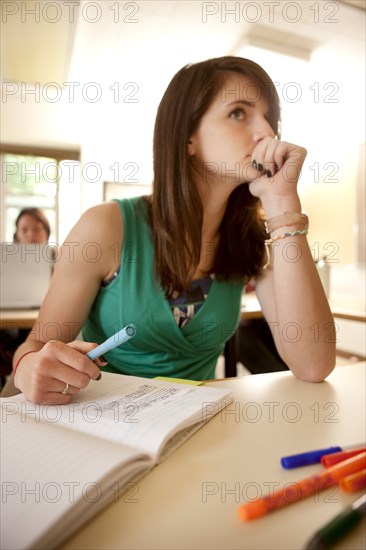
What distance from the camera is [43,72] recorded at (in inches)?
121

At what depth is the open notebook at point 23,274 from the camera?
6.07ft

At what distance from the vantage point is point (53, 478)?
1.06 ft

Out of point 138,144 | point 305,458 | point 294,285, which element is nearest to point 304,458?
point 305,458

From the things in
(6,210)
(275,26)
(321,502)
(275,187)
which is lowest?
(321,502)

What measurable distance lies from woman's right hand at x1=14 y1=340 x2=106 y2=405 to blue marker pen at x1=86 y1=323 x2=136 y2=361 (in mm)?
12

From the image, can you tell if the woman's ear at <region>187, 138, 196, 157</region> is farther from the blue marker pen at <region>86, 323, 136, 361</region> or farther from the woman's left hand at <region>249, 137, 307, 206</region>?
the blue marker pen at <region>86, 323, 136, 361</region>

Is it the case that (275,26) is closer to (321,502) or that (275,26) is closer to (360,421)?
(360,421)

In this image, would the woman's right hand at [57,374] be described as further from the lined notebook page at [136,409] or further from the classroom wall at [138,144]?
the classroom wall at [138,144]

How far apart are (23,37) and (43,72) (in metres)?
0.56

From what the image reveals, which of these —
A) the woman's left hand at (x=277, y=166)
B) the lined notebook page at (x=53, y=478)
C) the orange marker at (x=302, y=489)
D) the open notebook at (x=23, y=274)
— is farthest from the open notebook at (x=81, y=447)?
the open notebook at (x=23, y=274)

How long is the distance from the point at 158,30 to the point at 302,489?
2.70 metres

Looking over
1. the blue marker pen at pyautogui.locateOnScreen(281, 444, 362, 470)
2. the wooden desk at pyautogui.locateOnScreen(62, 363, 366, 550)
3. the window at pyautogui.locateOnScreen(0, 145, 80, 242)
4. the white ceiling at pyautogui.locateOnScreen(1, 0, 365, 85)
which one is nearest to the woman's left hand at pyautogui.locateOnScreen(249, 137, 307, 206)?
the wooden desk at pyautogui.locateOnScreen(62, 363, 366, 550)

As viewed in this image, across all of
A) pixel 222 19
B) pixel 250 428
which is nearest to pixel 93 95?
pixel 222 19

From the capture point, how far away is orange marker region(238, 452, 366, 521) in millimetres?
309
